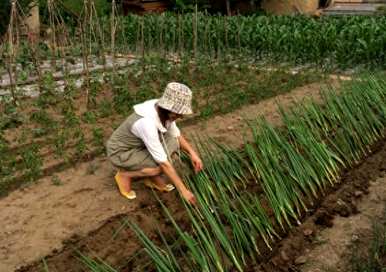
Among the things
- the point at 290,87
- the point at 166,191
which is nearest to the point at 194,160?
the point at 166,191

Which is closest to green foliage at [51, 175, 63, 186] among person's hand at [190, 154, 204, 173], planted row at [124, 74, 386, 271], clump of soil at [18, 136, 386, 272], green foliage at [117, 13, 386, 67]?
clump of soil at [18, 136, 386, 272]

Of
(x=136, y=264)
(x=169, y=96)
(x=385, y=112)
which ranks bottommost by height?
(x=136, y=264)

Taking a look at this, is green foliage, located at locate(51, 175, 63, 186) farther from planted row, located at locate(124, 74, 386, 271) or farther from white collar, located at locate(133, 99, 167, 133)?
white collar, located at locate(133, 99, 167, 133)

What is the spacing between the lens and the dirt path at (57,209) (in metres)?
3.40

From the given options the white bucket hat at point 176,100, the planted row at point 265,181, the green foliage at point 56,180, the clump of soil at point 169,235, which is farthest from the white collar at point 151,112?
the green foliage at point 56,180

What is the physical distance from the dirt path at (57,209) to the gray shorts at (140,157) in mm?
284

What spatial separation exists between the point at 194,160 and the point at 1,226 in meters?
1.39

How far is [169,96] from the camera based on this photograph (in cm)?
334

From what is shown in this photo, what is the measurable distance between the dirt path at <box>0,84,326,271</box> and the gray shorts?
28 cm

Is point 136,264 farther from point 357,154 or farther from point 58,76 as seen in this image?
point 58,76

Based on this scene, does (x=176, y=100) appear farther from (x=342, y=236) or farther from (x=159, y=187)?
(x=342, y=236)

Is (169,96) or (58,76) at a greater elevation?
(169,96)

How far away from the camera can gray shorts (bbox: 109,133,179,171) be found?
12.6 feet

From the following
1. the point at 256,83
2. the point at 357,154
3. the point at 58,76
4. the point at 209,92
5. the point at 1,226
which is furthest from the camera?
the point at 58,76
